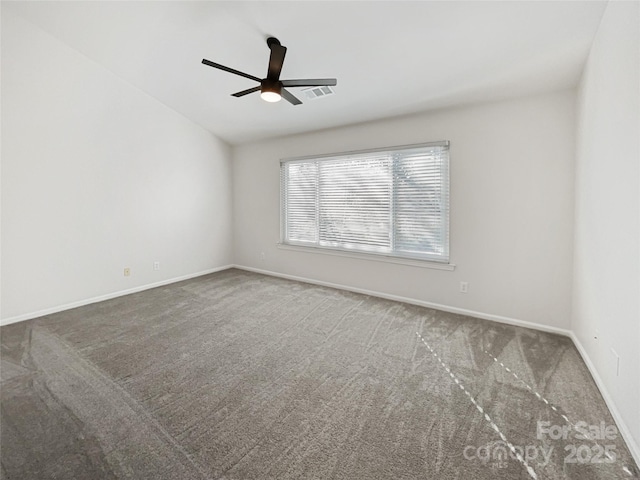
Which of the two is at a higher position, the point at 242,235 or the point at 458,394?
the point at 242,235

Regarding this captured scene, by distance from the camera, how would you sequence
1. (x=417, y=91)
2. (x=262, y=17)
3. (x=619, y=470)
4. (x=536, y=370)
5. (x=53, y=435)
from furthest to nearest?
(x=417, y=91) < (x=262, y=17) < (x=536, y=370) < (x=53, y=435) < (x=619, y=470)

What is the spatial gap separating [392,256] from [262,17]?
10.0 feet

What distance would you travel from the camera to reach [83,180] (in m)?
3.69

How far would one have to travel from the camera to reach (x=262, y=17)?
98.5 inches

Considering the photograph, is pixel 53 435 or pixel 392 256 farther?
pixel 392 256

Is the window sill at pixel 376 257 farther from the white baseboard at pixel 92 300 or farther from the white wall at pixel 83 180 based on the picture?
the white wall at pixel 83 180

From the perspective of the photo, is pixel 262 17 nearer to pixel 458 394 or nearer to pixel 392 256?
pixel 392 256

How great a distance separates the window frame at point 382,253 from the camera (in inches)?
137

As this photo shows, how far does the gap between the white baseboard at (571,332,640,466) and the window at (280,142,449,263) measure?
61.3 inches

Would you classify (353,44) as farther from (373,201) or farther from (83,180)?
(83,180)

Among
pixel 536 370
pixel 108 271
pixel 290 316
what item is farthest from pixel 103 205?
pixel 536 370

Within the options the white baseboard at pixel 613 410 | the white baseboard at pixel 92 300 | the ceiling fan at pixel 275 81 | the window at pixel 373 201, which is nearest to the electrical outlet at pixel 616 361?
the white baseboard at pixel 613 410

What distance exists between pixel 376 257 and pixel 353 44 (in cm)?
258

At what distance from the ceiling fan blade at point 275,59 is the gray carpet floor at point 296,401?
8.07 feet
